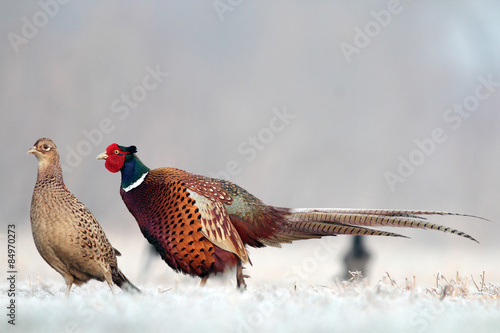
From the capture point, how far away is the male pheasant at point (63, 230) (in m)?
4.35

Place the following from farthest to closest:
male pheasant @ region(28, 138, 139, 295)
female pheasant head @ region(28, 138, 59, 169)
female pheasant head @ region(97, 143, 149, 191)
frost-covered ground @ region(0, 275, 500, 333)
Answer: female pheasant head @ region(97, 143, 149, 191) → female pheasant head @ region(28, 138, 59, 169) → male pheasant @ region(28, 138, 139, 295) → frost-covered ground @ region(0, 275, 500, 333)

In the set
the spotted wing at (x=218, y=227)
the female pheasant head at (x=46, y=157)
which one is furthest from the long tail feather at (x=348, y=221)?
the female pheasant head at (x=46, y=157)

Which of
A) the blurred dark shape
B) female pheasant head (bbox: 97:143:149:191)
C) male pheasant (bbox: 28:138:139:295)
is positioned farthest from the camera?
the blurred dark shape

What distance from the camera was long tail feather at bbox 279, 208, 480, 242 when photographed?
4.69m

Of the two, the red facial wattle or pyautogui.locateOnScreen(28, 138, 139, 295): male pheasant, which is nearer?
pyautogui.locateOnScreen(28, 138, 139, 295): male pheasant

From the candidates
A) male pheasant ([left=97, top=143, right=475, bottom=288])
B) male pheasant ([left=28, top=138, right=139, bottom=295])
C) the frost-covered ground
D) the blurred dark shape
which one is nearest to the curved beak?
male pheasant ([left=97, top=143, right=475, bottom=288])

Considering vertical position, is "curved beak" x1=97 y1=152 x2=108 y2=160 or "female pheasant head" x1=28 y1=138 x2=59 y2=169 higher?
"curved beak" x1=97 y1=152 x2=108 y2=160

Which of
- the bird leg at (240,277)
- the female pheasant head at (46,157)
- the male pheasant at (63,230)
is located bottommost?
the male pheasant at (63,230)

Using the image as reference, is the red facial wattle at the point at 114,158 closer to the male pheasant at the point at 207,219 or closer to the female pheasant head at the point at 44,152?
the male pheasant at the point at 207,219

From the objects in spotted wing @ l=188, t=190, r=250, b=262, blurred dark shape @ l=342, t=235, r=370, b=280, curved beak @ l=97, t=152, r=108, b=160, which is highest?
blurred dark shape @ l=342, t=235, r=370, b=280

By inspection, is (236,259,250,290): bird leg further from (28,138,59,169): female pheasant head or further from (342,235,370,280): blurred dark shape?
(28,138,59,169): female pheasant head

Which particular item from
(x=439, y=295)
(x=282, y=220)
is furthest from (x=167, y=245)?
(x=439, y=295)

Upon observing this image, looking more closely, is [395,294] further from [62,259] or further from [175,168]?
[62,259]

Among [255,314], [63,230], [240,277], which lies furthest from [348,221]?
[63,230]
